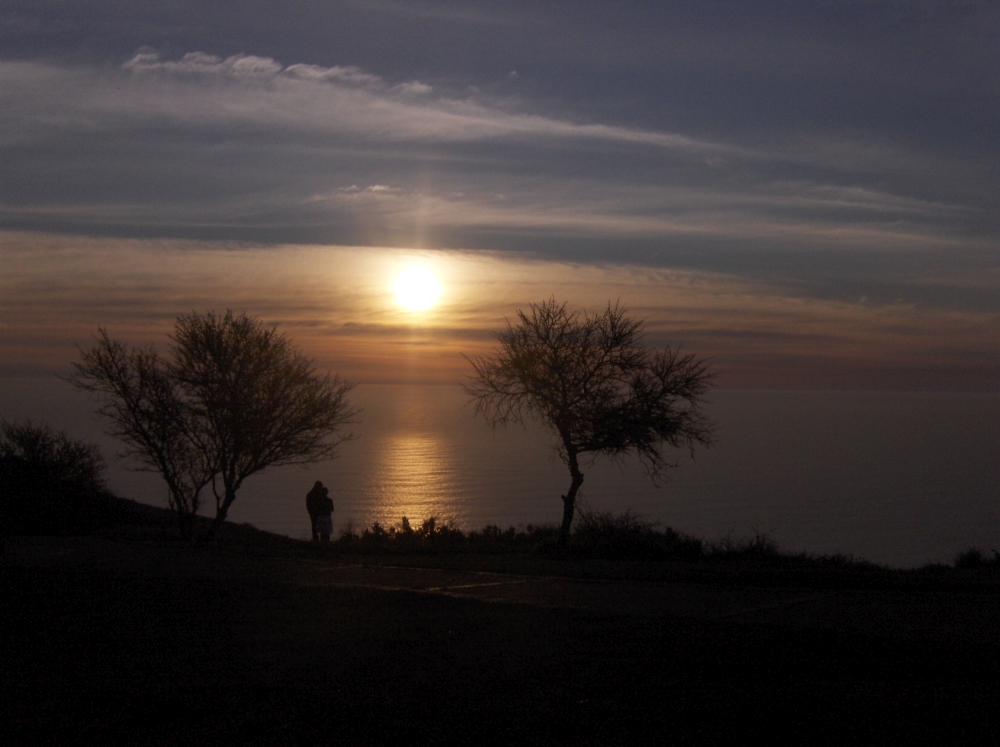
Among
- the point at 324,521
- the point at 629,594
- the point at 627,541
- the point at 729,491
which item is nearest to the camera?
the point at 629,594

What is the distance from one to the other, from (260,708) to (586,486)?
79138 millimetres

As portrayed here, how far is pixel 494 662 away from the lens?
7035 millimetres

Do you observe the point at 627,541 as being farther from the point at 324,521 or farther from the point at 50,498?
the point at 50,498

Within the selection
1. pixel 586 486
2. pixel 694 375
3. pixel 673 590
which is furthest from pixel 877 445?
pixel 673 590

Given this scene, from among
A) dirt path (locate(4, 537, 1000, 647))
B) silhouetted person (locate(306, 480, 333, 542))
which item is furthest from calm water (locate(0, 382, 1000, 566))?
dirt path (locate(4, 537, 1000, 647))

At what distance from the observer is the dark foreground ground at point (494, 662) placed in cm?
556

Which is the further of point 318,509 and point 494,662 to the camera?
point 318,509

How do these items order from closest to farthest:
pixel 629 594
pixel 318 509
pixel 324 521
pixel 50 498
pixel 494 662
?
pixel 494 662, pixel 629 594, pixel 324 521, pixel 318 509, pixel 50 498

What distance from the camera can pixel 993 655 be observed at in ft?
22.9

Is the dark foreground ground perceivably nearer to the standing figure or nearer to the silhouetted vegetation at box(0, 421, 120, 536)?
the standing figure

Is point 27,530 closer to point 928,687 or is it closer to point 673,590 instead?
point 673,590

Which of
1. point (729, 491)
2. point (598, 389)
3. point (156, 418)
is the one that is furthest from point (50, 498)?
point (729, 491)

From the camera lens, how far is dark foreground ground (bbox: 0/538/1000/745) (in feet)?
18.2

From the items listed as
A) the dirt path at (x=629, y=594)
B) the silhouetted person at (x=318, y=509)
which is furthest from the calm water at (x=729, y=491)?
the dirt path at (x=629, y=594)
